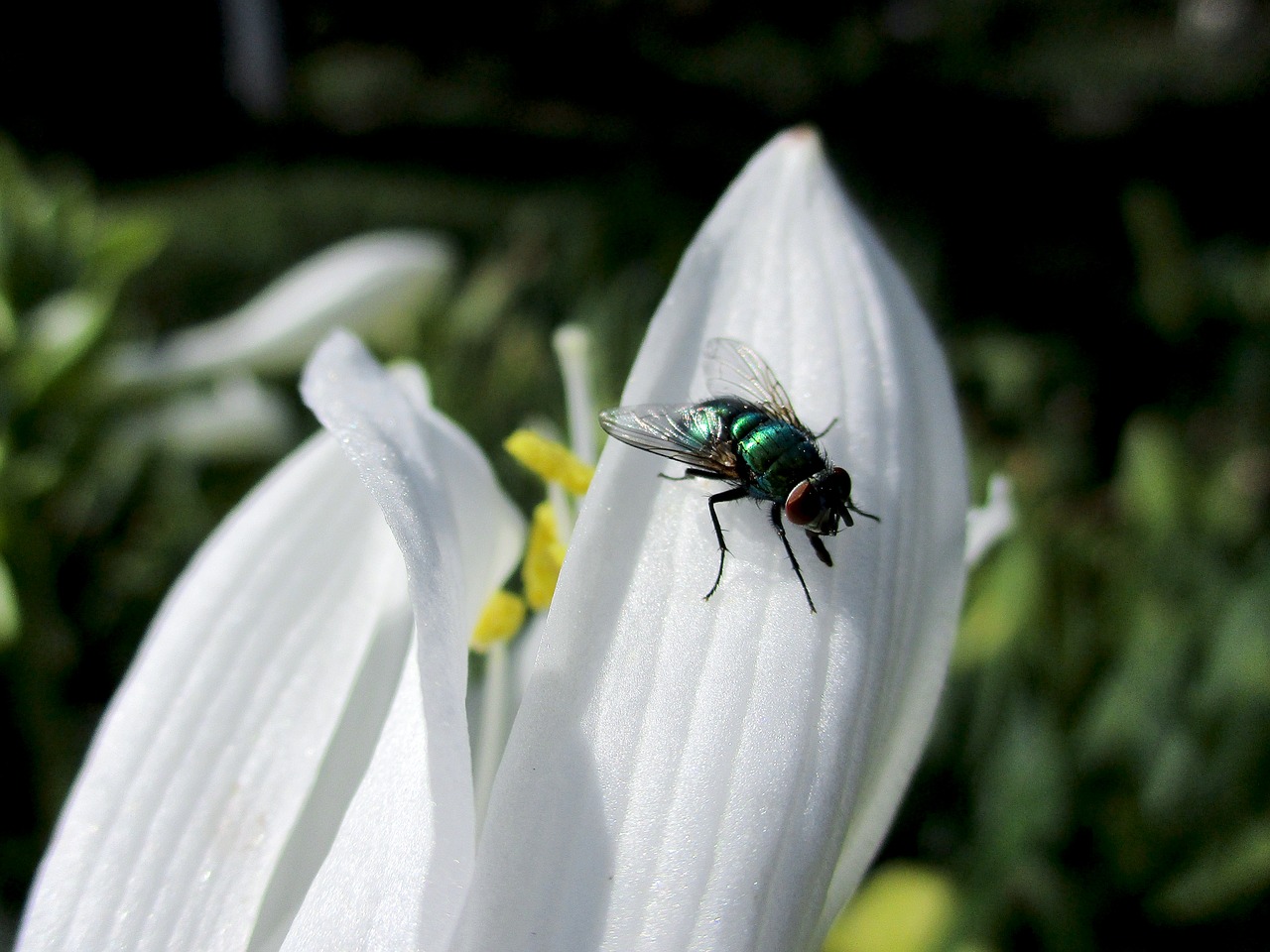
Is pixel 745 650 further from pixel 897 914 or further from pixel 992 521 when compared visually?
pixel 897 914

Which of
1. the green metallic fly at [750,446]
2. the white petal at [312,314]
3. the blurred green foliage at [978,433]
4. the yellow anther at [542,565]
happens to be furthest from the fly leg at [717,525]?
the white petal at [312,314]

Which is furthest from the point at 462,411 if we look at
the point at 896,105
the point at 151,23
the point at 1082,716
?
the point at 151,23

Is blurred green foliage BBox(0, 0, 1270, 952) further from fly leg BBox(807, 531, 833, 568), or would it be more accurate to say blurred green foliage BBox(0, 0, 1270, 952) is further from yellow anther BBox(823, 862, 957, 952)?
fly leg BBox(807, 531, 833, 568)

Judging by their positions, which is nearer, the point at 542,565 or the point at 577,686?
the point at 577,686

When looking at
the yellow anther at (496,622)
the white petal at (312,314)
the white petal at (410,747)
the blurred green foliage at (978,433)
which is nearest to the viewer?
the white petal at (410,747)

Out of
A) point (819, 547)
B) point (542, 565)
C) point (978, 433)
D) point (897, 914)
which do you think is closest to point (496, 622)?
point (542, 565)

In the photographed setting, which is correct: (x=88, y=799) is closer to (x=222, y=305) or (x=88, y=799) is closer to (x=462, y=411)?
(x=462, y=411)

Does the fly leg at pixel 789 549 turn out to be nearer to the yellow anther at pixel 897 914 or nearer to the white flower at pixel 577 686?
the white flower at pixel 577 686
